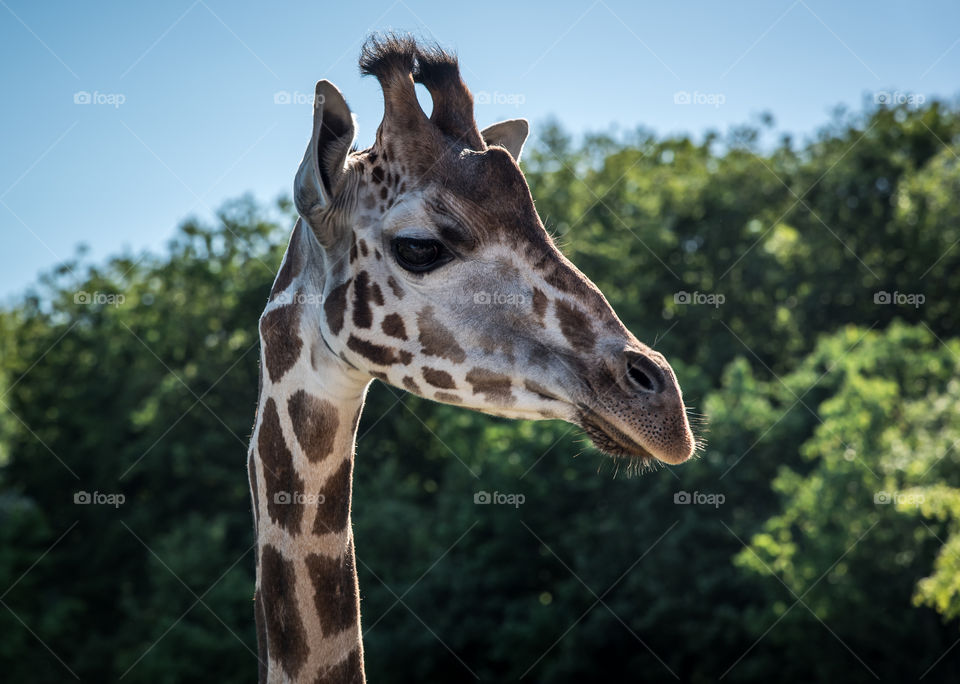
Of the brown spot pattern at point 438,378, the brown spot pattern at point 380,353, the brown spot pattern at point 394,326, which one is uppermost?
the brown spot pattern at point 394,326

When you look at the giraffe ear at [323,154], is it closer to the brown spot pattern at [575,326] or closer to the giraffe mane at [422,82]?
the giraffe mane at [422,82]

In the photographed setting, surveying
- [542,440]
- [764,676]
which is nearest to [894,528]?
[764,676]

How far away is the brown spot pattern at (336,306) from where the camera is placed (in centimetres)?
347

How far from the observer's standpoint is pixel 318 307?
3582mm

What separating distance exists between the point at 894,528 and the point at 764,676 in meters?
6.00

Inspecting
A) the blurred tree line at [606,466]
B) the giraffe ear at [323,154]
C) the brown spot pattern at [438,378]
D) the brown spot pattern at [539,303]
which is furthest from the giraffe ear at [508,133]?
the blurred tree line at [606,466]

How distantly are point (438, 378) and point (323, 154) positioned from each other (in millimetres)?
938

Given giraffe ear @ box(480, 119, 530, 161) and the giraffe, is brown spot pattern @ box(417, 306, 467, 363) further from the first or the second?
giraffe ear @ box(480, 119, 530, 161)

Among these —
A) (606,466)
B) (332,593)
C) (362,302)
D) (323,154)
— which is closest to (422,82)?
(323,154)

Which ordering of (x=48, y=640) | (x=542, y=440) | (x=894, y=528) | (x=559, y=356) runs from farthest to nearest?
(x=48, y=640)
(x=542, y=440)
(x=894, y=528)
(x=559, y=356)

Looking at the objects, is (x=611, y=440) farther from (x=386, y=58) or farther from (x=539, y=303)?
(x=386, y=58)

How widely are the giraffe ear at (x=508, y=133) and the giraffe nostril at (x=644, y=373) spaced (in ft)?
5.74

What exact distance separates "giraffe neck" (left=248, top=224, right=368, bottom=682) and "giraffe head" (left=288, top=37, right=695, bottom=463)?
118mm

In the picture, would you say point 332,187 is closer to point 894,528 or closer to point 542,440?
point 894,528
